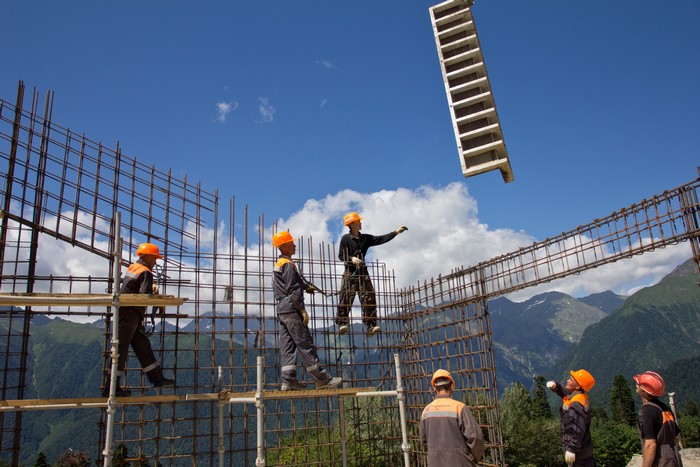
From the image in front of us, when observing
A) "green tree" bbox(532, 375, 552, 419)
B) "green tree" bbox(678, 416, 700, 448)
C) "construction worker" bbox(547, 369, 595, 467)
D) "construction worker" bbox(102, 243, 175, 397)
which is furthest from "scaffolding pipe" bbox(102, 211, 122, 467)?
"green tree" bbox(532, 375, 552, 419)

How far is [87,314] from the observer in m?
7.22

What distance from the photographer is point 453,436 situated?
451 centimetres

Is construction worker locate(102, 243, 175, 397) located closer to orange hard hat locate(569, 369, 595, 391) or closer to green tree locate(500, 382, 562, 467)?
orange hard hat locate(569, 369, 595, 391)

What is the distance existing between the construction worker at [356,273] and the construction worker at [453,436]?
4298 mm

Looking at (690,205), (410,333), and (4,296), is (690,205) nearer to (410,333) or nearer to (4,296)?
(410,333)

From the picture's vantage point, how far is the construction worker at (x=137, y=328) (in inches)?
230

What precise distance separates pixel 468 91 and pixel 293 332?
10.6ft

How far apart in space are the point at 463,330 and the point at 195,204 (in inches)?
190

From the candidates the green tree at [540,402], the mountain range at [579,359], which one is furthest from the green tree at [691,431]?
the mountain range at [579,359]

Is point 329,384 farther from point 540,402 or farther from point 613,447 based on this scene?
point 540,402

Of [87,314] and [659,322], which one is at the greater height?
[659,322]

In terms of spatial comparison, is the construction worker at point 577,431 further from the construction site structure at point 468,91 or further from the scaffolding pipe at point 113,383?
the scaffolding pipe at point 113,383

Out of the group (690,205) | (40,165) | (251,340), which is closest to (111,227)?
(40,165)

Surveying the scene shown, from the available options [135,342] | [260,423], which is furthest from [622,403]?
[260,423]
